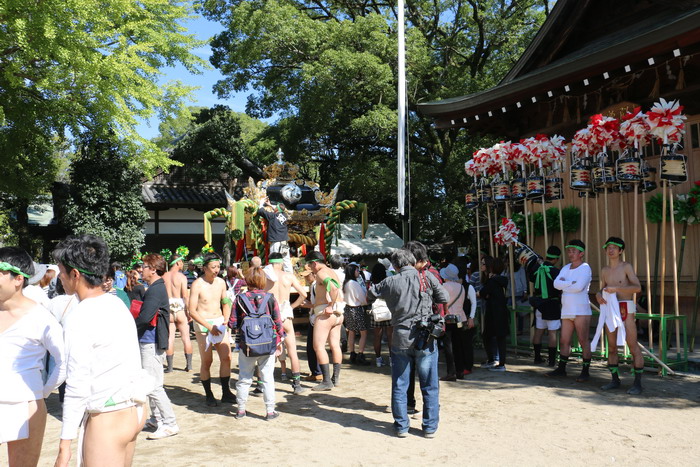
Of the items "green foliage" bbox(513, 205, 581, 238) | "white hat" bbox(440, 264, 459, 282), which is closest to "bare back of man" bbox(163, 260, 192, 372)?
"white hat" bbox(440, 264, 459, 282)

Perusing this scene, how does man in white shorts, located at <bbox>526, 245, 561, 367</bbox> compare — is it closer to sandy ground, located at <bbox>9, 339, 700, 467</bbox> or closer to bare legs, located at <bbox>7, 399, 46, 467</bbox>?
sandy ground, located at <bbox>9, 339, 700, 467</bbox>

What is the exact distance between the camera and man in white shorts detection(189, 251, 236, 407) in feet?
21.5

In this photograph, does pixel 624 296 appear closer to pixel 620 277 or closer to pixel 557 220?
pixel 620 277

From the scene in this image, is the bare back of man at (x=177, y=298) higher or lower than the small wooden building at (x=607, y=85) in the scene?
lower

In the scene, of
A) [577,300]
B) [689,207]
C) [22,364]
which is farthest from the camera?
[689,207]

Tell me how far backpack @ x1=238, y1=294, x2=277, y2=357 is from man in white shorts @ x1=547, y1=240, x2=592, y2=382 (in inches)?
152

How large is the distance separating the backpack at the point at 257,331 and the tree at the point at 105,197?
42.1 ft

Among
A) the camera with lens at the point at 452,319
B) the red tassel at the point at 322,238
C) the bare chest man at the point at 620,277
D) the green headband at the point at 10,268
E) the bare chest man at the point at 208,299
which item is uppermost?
the red tassel at the point at 322,238

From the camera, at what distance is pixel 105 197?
17547 mm

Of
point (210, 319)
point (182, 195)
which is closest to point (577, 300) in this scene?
point (210, 319)

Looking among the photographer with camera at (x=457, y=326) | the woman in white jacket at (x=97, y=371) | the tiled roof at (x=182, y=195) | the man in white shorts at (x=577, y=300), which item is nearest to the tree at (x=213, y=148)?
the tiled roof at (x=182, y=195)

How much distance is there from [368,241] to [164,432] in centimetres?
1681

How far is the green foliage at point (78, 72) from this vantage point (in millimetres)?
12656

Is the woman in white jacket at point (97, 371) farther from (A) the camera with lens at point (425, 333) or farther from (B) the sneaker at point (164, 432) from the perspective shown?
(A) the camera with lens at point (425, 333)
